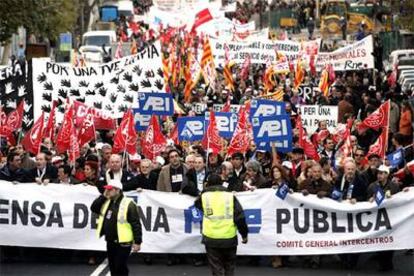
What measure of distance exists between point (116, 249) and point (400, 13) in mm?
35376

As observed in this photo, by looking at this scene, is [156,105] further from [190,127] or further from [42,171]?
[42,171]

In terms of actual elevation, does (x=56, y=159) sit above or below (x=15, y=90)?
below

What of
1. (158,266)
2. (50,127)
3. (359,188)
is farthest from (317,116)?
(158,266)

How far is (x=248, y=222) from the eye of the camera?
16281 mm

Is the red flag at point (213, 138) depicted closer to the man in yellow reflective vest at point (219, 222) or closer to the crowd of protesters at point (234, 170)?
the crowd of protesters at point (234, 170)

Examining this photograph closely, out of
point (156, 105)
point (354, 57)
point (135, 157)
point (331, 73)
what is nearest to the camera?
point (135, 157)

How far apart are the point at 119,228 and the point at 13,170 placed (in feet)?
12.5

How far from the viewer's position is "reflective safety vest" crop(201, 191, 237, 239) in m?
14.2

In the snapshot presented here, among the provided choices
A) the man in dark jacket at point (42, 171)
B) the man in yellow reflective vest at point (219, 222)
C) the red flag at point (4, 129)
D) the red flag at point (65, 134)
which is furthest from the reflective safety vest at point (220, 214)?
the red flag at point (4, 129)

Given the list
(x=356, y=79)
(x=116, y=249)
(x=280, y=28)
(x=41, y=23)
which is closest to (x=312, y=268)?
(x=116, y=249)

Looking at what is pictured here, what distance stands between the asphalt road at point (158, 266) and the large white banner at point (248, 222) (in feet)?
0.74

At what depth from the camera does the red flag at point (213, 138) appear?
60.7 feet

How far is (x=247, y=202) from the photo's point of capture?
16.3 metres

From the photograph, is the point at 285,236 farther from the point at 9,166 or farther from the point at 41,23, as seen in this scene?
the point at 41,23
